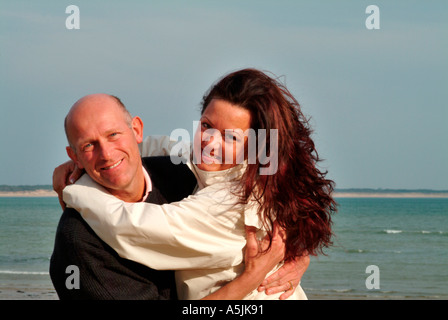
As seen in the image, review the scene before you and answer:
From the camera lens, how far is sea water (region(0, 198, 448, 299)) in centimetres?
1473

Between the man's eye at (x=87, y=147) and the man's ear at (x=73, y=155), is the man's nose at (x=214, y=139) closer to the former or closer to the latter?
the man's eye at (x=87, y=147)

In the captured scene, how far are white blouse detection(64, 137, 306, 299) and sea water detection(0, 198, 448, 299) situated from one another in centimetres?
269

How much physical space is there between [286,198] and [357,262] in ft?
57.7

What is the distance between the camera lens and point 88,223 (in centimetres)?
308

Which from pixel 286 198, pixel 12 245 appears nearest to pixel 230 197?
pixel 286 198

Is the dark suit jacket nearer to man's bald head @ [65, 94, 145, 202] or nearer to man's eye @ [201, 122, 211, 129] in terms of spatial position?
man's bald head @ [65, 94, 145, 202]

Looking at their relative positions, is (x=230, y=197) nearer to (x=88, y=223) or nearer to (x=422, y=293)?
(x=88, y=223)

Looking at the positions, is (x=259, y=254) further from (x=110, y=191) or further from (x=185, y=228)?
(x=110, y=191)

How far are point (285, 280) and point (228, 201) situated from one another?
→ 700mm

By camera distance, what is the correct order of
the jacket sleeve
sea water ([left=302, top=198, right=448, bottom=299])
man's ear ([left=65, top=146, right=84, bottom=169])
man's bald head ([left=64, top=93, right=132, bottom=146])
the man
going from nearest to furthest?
the jacket sleeve < the man < man's bald head ([left=64, top=93, right=132, bottom=146]) < man's ear ([left=65, top=146, right=84, bottom=169]) < sea water ([left=302, top=198, right=448, bottom=299])

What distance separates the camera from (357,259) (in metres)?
20.8

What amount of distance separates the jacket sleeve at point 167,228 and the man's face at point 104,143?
0.38 feet

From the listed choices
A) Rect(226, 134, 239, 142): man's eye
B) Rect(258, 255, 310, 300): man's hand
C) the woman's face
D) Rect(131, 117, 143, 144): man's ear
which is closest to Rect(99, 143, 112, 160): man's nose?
Rect(131, 117, 143, 144): man's ear
